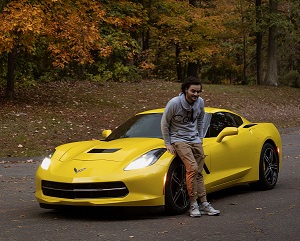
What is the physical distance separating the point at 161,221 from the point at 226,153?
1980mm

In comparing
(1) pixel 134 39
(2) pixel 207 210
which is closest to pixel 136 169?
(2) pixel 207 210

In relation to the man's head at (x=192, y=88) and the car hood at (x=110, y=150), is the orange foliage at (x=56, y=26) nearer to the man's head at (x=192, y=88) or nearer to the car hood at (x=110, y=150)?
the car hood at (x=110, y=150)

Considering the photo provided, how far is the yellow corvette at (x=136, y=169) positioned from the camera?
25.0ft

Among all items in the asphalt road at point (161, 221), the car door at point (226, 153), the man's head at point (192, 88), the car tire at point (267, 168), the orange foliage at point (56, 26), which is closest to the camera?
the asphalt road at point (161, 221)

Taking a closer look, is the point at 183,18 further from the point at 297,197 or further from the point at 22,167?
the point at 297,197

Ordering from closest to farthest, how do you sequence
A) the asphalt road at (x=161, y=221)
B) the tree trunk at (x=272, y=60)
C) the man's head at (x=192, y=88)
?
1. the asphalt road at (x=161, y=221)
2. the man's head at (x=192, y=88)
3. the tree trunk at (x=272, y=60)

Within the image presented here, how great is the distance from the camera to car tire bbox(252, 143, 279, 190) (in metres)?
9.93

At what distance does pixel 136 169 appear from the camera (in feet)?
25.3

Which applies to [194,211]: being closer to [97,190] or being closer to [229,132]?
[97,190]

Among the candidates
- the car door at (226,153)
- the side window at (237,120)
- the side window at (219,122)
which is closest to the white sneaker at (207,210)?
the car door at (226,153)

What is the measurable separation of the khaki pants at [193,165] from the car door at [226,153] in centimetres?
62

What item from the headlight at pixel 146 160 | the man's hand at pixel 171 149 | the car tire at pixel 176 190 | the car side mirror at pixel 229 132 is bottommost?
the car tire at pixel 176 190

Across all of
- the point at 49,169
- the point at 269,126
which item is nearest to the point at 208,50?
the point at 269,126

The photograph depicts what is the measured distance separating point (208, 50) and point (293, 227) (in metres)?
27.0
